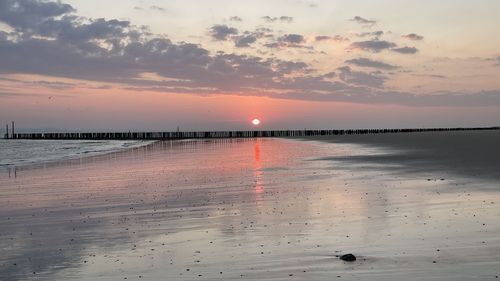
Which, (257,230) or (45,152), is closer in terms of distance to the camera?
(257,230)

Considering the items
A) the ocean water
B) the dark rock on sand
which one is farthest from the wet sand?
the ocean water

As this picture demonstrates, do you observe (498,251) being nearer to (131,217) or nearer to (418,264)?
(418,264)

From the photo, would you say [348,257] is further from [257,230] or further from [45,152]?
[45,152]

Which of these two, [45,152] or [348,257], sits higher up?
[348,257]

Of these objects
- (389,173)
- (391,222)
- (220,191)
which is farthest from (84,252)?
(389,173)

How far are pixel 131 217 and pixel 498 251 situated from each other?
867cm

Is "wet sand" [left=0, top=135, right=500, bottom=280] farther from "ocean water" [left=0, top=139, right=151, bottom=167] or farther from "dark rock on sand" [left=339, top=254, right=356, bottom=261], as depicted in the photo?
"ocean water" [left=0, top=139, right=151, bottom=167]

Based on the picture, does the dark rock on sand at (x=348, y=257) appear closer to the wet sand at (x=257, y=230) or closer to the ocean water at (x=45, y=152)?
the wet sand at (x=257, y=230)

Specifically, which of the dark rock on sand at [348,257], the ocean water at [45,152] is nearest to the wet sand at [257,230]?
the dark rock on sand at [348,257]

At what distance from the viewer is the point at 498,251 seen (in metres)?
8.48

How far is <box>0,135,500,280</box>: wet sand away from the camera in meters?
7.91

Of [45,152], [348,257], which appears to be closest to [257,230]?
[348,257]

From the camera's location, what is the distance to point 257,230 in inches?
429

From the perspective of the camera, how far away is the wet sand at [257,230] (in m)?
7.91
